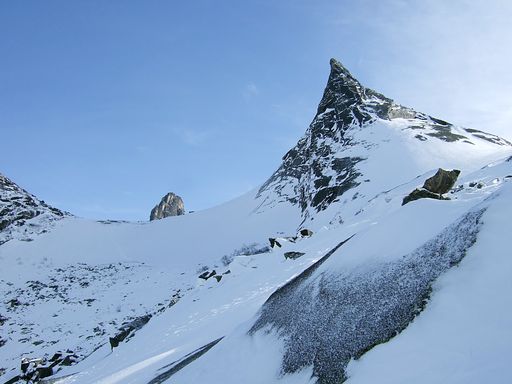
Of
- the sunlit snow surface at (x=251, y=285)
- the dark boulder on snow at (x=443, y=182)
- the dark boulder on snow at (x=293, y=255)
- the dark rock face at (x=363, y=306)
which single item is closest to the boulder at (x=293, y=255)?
the dark boulder on snow at (x=293, y=255)

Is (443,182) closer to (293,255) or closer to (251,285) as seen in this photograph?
(293,255)

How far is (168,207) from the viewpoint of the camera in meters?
75.2

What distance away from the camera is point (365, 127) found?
45.8 m

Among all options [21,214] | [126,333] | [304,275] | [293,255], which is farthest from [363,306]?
[21,214]

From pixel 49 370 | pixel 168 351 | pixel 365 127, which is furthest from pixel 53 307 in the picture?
pixel 365 127

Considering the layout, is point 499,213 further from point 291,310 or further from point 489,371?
point 291,310

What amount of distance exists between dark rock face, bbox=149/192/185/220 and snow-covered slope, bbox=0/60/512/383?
806 inches

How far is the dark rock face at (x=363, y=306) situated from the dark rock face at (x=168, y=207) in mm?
68205

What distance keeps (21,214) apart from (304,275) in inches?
1763

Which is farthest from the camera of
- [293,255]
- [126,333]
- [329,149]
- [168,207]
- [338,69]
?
[168,207]

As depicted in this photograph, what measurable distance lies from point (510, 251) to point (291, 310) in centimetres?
362

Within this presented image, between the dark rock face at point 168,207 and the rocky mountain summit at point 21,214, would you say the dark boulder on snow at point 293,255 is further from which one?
the dark rock face at point 168,207

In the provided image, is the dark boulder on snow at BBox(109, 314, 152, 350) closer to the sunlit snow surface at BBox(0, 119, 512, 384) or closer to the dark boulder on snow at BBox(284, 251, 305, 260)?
the sunlit snow surface at BBox(0, 119, 512, 384)

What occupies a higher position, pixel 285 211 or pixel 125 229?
pixel 125 229
